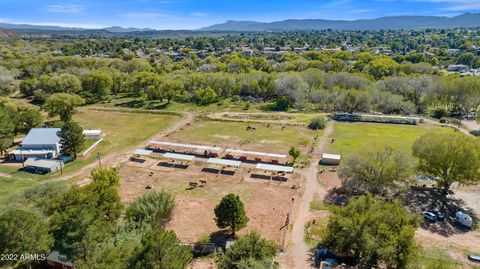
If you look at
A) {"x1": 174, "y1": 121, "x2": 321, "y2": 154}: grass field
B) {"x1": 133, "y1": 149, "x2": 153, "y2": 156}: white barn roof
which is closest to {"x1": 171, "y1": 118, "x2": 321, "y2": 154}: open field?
{"x1": 174, "y1": 121, "x2": 321, "y2": 154}: grass field

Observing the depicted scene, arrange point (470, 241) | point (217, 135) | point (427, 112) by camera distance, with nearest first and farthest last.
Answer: point (470, 241)
point (217, 135)
point (427, 112)

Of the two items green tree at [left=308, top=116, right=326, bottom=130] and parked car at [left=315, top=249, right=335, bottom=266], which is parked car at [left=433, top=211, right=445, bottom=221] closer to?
parked car at [left=315, top=249, right=335, bottom=266]

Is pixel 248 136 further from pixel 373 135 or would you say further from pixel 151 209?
pixel 151 209

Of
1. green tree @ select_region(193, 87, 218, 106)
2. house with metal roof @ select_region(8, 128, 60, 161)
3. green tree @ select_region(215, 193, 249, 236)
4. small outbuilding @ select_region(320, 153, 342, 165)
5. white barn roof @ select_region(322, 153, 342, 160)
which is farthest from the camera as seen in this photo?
green tree @ select_region(193, 87, 218, 106)

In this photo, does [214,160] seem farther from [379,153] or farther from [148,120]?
[148,120]

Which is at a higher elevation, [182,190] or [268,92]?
[268,92]

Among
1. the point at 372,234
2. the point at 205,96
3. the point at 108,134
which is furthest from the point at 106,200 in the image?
the point at 205,96

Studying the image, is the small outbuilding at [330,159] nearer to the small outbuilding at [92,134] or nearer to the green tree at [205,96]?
the small outbuilding at [92,134]

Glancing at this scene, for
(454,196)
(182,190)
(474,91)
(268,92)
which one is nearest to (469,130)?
(474,91)
